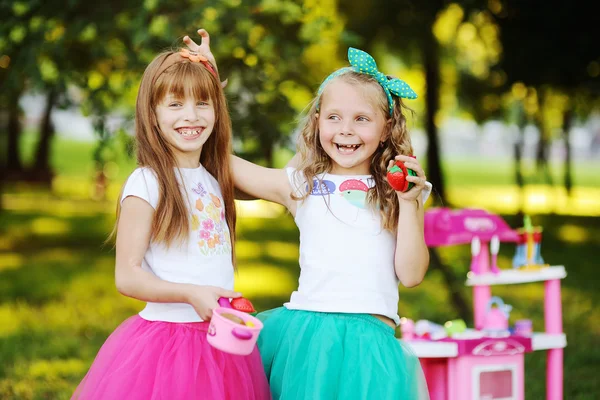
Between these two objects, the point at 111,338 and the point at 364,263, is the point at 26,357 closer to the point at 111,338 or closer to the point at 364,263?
the point at 111,338

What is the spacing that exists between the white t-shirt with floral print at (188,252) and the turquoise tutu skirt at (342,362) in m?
0.33

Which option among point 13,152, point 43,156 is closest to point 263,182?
point 13,152

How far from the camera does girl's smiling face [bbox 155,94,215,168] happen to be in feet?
9.14

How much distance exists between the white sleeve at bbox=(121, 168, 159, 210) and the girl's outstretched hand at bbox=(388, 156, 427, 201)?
0.80 metres

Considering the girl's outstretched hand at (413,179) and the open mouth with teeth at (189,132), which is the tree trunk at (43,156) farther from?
the girl's outstretched hand at (413,179)

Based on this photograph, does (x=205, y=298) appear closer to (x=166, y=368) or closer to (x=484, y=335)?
(x=166, y=368)

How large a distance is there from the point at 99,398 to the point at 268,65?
3658 millimetres

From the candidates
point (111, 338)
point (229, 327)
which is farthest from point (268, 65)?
point (229, 327)

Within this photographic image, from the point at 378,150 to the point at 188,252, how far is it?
819mm

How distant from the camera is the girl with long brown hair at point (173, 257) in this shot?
2590 millimetres

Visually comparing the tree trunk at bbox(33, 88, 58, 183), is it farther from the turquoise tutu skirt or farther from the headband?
the turquoise tutu skirt

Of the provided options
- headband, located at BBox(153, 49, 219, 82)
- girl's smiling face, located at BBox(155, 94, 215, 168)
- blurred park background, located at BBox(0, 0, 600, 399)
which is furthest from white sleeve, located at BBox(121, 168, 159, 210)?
blurred park background, located at BBox(0, 0, 600, 399)

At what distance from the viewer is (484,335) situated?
3.61 m

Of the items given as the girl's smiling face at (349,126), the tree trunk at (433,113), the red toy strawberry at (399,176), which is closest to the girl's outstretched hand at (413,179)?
the red toy strawberry at (399,176)
